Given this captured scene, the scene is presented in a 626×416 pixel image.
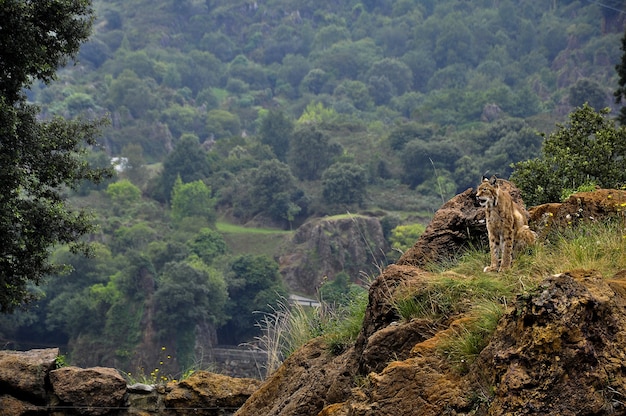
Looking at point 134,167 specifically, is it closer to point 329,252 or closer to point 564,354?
point 329,252

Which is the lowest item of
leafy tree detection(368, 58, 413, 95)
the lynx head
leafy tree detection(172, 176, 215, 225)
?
the lynx head

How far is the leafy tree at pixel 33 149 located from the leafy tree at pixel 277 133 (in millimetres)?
104267

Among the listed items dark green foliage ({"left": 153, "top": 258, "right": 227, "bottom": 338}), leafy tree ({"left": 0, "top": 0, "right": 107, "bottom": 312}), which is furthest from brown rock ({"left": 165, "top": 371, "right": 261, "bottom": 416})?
dark green foliage ({"left": 153, "top": 258, "right": 227, "bottom": 338})

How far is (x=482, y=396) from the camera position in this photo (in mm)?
5520

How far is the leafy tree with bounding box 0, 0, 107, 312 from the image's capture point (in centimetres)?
1109

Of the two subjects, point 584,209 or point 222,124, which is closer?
point 584,209

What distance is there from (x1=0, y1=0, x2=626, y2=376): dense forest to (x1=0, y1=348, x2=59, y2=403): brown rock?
17370mm

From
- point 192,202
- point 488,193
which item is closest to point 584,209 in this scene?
point 488,193

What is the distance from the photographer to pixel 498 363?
5.40m

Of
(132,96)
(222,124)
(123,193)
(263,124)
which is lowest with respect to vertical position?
(123,193)

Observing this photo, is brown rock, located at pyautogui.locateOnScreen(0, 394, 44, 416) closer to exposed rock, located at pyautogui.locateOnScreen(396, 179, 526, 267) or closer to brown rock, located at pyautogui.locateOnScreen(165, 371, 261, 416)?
brown rock, located at pyautogui.locateOnScreen(165, 371, 261, 416)

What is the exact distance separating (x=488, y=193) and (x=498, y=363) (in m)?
2.81

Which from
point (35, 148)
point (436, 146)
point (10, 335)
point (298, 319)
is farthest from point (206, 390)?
point (436, 146)

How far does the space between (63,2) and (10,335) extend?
61259 mm
